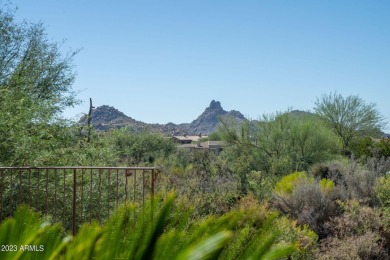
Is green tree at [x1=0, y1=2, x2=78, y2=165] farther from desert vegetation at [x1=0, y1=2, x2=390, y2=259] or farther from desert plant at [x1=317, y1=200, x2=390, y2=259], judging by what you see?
desert plant at [x1=317, y1=200, x2=390, y2=259]

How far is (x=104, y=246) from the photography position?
1.25 m

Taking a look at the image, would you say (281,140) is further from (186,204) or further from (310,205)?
(186,204)

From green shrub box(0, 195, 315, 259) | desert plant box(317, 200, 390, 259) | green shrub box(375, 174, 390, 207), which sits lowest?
desert plant box(317, 200, 390, 259)

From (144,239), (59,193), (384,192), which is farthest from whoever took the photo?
(384,192)

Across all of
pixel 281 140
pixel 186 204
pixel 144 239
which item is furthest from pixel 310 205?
pixel 281 140

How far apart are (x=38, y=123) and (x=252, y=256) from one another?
10116mm

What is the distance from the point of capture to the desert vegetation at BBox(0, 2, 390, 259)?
126cm

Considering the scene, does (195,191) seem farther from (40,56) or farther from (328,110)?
(328,110)

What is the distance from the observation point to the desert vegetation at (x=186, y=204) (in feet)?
4.12

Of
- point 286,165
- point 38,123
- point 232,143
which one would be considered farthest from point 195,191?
point 232,143

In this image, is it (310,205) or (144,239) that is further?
(310,205)

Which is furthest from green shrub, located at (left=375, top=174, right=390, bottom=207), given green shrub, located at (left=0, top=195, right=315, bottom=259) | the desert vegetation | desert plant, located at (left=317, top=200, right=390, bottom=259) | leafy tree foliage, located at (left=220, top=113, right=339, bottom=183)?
leafy tree foliage, located at (left=220, top=113, right=339, bottom=183)

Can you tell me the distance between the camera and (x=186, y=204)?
309 inches

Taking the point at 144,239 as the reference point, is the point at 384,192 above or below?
below
